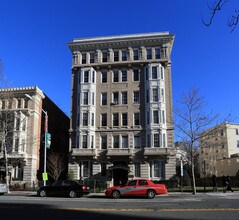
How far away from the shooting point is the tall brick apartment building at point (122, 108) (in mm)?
40344

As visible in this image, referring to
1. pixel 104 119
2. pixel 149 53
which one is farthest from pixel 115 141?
pixel 149 53

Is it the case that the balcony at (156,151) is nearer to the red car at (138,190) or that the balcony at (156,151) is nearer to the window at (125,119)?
the window at (125,119)

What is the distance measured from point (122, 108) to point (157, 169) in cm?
980

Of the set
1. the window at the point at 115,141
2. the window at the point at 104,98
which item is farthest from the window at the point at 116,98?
the window at the point at 115,141

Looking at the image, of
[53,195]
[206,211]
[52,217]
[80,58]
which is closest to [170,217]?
[206,211]

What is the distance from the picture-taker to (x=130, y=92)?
142 ft

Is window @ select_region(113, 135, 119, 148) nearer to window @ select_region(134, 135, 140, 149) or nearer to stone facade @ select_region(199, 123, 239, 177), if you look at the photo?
window @ select_region(134, 135, 140, 149)

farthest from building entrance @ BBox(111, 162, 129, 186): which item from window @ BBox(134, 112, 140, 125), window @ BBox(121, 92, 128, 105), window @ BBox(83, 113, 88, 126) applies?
window @ BBox(121, 92, 128, 105)

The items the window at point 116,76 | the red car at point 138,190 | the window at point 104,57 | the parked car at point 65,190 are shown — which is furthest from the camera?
the window at point 104,57

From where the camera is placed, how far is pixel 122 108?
43.0m

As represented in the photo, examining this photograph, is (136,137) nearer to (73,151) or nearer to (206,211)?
(73,151)

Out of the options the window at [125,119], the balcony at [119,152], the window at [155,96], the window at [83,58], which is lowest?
the balcony at [119,152]

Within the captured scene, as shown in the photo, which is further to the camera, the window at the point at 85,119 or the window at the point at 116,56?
the window at the point at 116,56

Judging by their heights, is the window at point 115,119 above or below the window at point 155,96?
below
